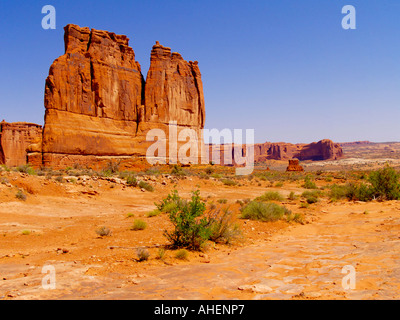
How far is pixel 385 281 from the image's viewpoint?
3.97 metres

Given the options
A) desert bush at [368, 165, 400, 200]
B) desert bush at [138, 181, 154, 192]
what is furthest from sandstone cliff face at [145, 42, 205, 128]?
desert bush at [368, 165, 400, 200]

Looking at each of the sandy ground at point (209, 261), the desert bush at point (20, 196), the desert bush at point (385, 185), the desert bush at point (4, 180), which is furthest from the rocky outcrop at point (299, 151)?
the sandy ground at point (209, 261)

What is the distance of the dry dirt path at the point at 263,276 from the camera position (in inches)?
148

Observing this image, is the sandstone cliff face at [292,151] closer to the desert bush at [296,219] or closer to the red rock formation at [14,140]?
the red rock formation at [14,140]

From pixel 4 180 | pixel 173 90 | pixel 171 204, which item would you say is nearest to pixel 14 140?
pixel 173 90

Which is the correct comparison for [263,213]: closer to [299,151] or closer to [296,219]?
[296,219]

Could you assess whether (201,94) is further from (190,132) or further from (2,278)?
(2,278)

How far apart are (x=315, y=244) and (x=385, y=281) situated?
303cm

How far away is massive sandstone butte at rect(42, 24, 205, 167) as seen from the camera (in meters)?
40.7

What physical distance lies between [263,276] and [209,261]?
1405 millimetres

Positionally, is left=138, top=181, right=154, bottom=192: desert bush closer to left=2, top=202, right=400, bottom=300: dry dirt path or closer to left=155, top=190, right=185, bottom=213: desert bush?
left=155, top=190, right=185, bottom=213: desert bush

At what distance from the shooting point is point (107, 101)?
154 ft

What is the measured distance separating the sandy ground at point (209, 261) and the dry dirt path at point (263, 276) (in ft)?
0.05

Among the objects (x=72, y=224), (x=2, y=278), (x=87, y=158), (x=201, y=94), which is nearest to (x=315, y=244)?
(x=2, y=278)
